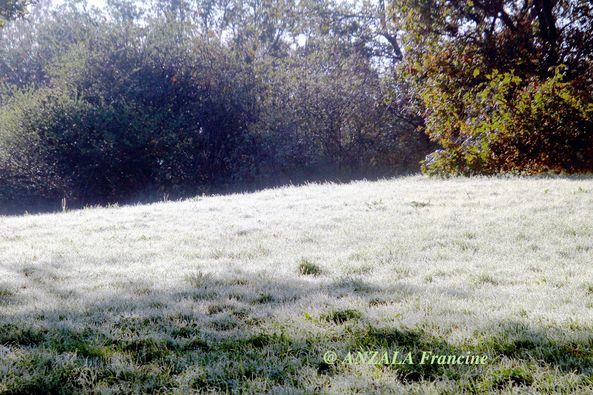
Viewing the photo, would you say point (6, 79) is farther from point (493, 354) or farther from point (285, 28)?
point (493, 354)

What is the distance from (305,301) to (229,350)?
1137 mm

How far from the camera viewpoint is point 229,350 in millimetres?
3609

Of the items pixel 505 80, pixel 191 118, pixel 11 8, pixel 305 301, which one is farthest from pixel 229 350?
pixel 191 118

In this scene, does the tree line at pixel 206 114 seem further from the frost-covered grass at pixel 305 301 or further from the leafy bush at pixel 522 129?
the frost-covered grass at pixel 305 301

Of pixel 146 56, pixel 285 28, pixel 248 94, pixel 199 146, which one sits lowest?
pixel 199 146

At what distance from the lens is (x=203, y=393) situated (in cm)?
300

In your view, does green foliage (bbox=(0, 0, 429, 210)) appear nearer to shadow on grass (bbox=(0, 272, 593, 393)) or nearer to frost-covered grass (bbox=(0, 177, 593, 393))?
frost-covered grass (bbox=(0, 177, 593, 393))

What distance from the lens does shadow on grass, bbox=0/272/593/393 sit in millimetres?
3090

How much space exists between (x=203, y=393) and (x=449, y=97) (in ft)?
48.9

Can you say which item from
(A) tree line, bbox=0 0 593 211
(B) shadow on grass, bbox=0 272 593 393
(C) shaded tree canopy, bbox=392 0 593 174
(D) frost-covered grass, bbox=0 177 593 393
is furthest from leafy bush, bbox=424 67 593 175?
(B) shadow on grass, bbox=0 272 593 393

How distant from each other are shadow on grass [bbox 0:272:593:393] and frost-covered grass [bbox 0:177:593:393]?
0.04 feet

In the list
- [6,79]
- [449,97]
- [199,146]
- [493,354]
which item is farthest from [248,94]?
[493,354]

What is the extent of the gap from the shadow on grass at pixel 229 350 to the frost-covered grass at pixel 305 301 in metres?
0.01

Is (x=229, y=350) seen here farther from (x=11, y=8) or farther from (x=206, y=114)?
(x=206, y=114)
